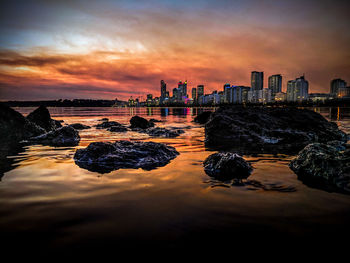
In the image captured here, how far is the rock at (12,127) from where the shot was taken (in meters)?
10.8

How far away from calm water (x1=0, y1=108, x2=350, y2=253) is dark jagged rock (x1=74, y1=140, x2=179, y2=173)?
706mm

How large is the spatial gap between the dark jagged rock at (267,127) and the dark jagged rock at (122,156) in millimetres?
4634

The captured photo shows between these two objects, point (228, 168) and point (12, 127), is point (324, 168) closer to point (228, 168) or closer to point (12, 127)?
point (228, 168)

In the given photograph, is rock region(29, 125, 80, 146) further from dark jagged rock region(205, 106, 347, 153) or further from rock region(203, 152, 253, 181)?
rock region(203, 152, 253, 181)

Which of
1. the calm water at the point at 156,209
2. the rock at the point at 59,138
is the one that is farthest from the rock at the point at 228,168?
the rock at the point at 59,138

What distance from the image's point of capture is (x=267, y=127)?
12250 mm

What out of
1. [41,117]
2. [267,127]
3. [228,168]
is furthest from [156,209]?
[41,117]

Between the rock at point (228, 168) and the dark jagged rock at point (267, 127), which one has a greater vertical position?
the dark jagged rock at point (267, 127)

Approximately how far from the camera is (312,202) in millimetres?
3430

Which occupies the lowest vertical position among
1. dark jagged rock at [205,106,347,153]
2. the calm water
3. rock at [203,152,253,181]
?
the calm water

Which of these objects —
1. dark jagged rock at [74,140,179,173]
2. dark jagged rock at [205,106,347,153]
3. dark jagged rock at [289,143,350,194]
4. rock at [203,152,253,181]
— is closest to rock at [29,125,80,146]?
dark jagged rock at [74,140,179,173]

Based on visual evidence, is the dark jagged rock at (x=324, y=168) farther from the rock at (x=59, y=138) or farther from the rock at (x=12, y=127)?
the rock at (x=12, y=127)

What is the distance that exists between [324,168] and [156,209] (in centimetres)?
415

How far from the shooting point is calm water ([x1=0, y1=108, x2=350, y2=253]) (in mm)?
2502
